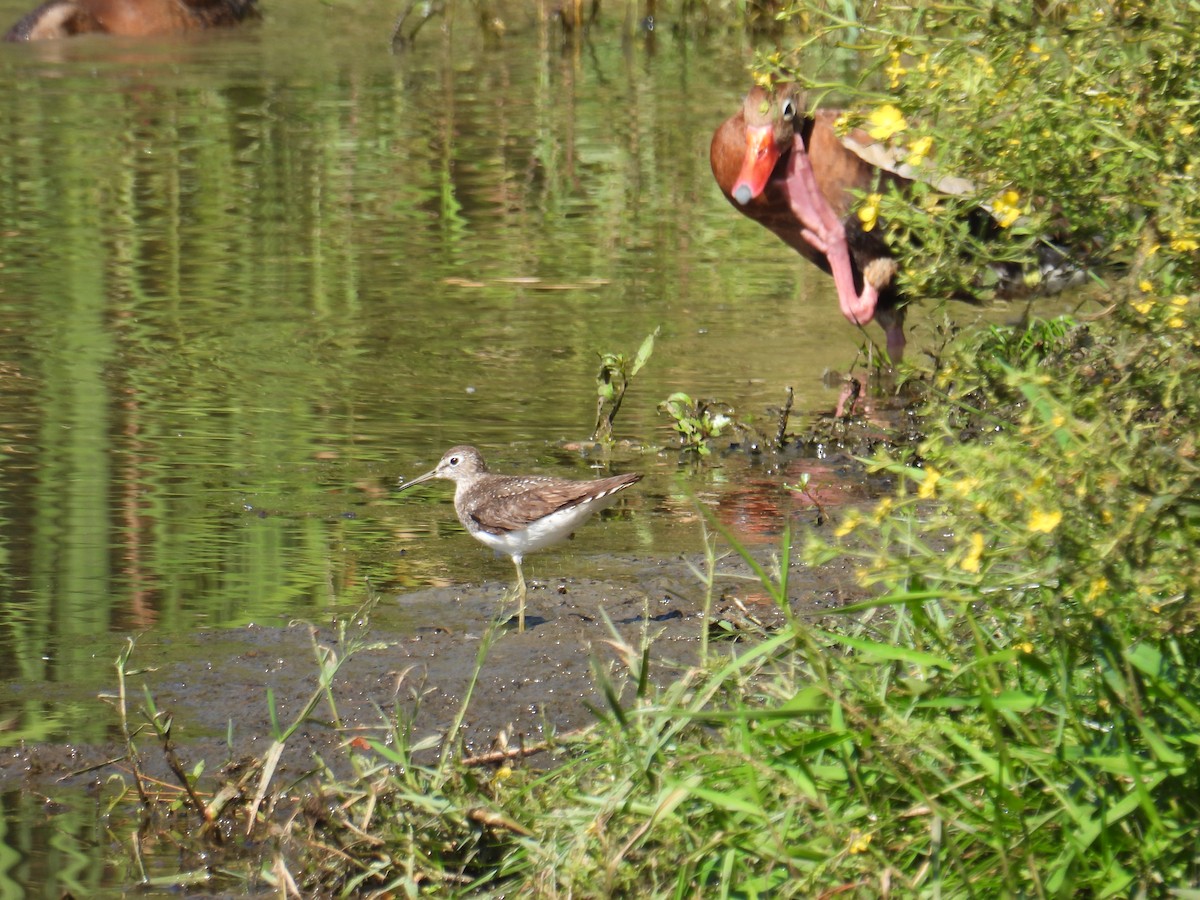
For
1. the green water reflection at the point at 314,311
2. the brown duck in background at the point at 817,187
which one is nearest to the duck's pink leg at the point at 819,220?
the brown duck in background at the point at 817,187

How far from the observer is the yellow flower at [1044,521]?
3.10 meters

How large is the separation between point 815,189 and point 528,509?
3552 millimetres

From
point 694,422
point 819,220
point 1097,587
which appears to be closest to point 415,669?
point 1097,587

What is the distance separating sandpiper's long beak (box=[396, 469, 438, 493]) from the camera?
668cm

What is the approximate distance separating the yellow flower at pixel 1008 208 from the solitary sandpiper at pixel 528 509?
7.51 ft

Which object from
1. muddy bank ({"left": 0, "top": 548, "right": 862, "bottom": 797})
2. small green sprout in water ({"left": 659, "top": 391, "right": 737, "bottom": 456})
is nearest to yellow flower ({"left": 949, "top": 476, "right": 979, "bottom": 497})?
muddy bank ({"left": 0, "top": 548, "right": 862, "bottom": 797})

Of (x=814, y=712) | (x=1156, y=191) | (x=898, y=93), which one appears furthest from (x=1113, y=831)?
(x=898, y=93)

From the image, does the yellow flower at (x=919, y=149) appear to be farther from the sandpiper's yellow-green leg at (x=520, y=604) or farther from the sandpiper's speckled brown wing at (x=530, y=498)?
the sandpiper's speckled brown wing at (x=530, y=498)

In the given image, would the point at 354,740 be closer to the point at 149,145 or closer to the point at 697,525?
the point at 697,525

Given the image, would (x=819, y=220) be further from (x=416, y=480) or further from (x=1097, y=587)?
(x=1097, y=587)

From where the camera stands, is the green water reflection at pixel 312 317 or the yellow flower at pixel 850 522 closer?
the yellow flower at pixel 850 522

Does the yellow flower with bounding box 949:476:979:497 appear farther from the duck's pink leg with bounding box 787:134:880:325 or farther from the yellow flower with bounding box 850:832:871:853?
the duck's pink leg with bounding box 787:134:880:325

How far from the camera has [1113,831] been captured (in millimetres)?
3512

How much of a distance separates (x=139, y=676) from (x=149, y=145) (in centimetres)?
922
